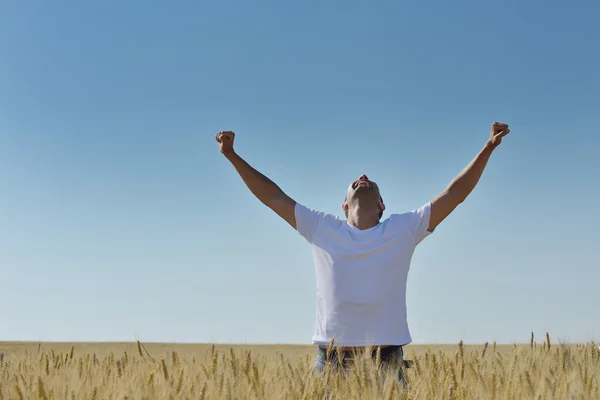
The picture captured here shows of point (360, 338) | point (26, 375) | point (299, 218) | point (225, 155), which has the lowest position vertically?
point (26, 375)

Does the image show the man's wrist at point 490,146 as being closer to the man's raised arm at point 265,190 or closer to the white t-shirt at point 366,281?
the white t-shirt at point 366,281

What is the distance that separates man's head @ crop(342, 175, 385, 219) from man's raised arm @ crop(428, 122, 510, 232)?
38 centimetres

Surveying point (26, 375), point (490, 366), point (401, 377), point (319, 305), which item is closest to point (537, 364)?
point (490, 366)

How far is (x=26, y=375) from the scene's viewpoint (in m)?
4.48

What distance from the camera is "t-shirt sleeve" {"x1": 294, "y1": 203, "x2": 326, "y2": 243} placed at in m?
4.62

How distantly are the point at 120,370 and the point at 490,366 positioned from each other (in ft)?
8.52

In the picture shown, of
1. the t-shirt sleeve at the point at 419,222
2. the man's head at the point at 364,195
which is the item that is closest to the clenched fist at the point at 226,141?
the man's head at the point at 364,195

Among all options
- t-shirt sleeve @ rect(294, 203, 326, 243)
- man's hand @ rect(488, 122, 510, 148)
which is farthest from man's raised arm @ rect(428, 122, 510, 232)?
t-shirt sleeve @ rect(294, 203, 326, 243)

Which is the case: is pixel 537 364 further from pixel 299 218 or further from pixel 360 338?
pixel 299 218

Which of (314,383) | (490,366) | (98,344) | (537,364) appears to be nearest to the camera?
(314,383)

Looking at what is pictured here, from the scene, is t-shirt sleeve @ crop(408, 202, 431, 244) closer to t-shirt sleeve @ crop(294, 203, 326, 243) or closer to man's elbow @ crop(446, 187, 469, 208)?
man's elbow @ crop(446, 187, 469, 208)

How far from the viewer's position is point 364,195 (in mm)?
4539

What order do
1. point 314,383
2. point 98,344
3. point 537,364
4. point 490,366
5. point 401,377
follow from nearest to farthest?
point 314,383 → point 401,377 → point 537,364 → point 490,366 → point 98,344

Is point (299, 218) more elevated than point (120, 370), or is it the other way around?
point (299, 218)
